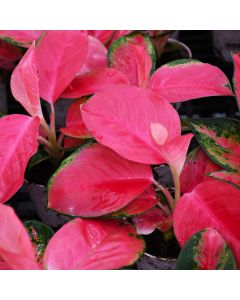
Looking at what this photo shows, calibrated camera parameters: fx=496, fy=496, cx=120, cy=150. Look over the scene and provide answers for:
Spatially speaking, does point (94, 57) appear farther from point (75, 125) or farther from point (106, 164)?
point (106, 164)

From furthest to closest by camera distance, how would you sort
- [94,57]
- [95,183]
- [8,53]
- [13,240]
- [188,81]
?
1. [8,53]
2. [94,57]
3. [188,81]
4. [95,183]
5. [13,240]

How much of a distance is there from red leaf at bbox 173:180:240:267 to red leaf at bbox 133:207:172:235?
0.21ft

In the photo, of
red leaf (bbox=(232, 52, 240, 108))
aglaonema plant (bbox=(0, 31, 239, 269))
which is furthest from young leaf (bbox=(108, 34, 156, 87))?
red leaf (bbox=(232, 52, 240, 108))

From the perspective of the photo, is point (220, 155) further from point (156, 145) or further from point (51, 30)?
point (51, 30)

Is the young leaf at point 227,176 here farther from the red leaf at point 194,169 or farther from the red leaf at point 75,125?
the red leaf at point 75,125

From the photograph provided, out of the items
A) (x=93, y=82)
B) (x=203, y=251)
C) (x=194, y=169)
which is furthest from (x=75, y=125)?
(x=203, y=251)

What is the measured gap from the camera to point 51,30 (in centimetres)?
63

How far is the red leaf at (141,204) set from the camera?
0.50 meters

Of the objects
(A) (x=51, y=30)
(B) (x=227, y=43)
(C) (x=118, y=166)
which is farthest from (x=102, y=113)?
(B) (x=227, y=43)

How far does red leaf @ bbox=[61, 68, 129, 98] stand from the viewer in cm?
63

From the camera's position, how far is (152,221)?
1.79ft

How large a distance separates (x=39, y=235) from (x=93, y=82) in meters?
0.22

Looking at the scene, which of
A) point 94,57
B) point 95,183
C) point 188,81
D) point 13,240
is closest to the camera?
point 13,240

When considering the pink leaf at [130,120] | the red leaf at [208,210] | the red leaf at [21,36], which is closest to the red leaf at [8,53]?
the red leaf at [21,36]
